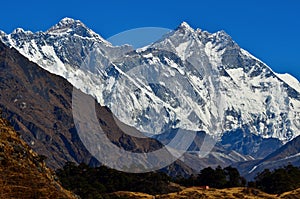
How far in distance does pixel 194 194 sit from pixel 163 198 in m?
8.37

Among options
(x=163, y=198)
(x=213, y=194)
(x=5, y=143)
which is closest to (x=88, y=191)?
(x=163, y=198)

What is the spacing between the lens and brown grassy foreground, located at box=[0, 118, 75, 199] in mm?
88500

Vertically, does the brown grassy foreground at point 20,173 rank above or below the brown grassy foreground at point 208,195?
below

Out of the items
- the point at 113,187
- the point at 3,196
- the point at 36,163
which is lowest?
the point at 3,196

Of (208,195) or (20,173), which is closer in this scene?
(20,173)

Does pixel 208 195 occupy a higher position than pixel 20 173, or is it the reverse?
pixel 208 195

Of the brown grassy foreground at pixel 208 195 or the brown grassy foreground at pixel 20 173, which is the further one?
the brown grassy foreground at pixel 208 195

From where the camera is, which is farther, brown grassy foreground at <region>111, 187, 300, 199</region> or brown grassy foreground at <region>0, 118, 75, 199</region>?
brown grassy foreground at <region>111, 187, 300, 199</region>

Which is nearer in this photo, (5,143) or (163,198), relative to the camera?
(5,143)

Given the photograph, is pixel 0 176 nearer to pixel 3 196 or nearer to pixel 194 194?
pixel 3 196

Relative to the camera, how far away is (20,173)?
94.4 metres

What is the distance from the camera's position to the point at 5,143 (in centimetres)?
9981

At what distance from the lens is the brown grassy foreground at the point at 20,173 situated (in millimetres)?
88500

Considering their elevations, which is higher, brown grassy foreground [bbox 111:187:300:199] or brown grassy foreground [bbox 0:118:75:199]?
brown grassy foreground [bbox 111:187:300:199]
